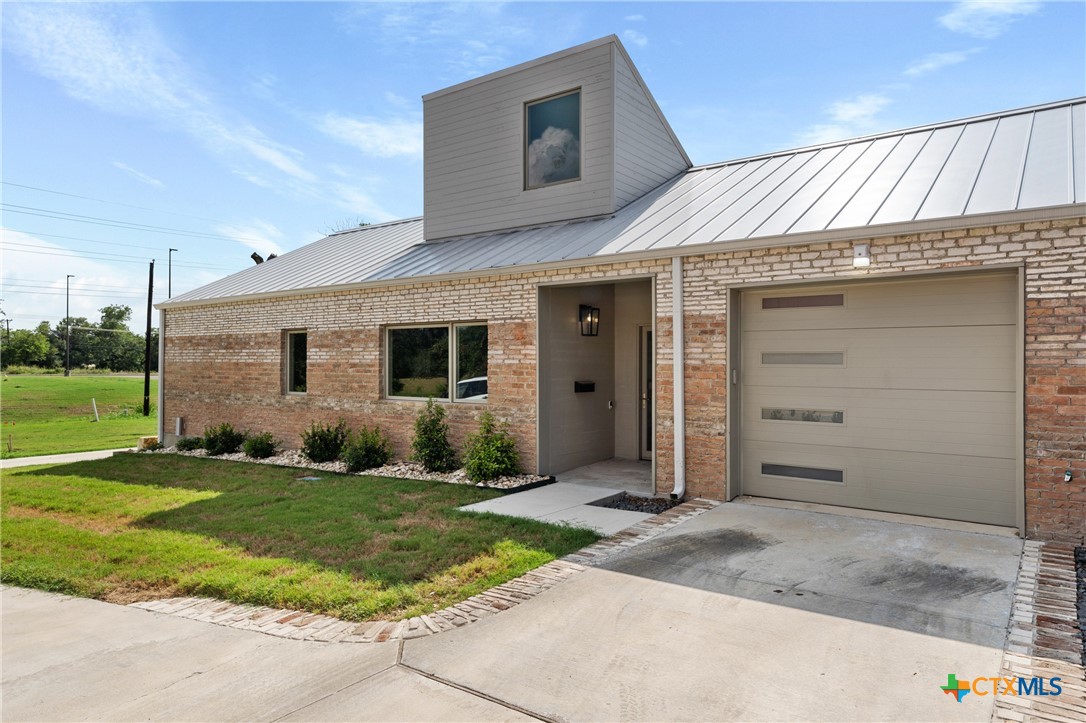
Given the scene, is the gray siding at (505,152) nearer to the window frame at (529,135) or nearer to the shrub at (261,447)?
the window frame at (529,135)

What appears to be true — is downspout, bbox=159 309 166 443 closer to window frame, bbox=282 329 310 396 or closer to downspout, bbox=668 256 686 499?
window frame, bbox=282 329 310 396

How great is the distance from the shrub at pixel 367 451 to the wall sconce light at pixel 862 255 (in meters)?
7.79

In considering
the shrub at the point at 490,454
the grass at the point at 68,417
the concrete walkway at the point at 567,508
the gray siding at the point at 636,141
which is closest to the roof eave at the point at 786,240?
the shrub at the point at 490,454

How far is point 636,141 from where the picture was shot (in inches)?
446

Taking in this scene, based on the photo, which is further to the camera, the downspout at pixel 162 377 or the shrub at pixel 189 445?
the downspout at pixel 162 377

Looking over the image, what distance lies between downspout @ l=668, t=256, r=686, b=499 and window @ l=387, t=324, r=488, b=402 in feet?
10.8

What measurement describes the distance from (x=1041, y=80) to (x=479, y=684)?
42.2 feet

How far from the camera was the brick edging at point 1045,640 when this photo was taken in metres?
3.14

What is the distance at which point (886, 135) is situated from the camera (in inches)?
388

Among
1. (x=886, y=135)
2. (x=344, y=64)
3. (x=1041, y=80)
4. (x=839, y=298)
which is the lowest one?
(x=839, y=298)

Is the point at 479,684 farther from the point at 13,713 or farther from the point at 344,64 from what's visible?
the point at 344,64

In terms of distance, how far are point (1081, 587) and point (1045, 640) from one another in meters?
1.38

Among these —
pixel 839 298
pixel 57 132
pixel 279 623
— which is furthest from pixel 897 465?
pixel 57 132

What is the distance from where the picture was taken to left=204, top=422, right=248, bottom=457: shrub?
13.2 m
